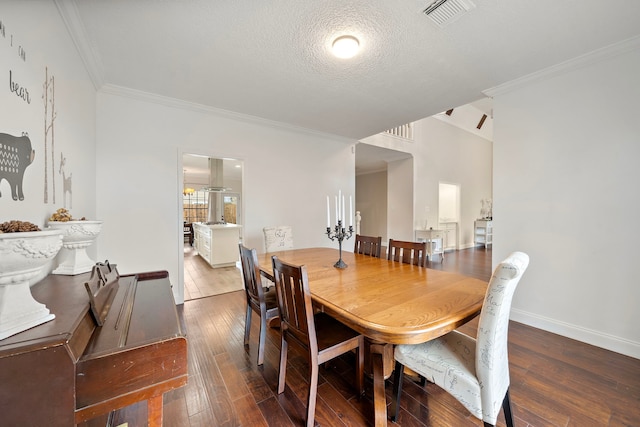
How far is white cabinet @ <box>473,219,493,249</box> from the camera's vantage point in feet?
23.5

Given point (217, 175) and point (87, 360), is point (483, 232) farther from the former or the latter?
point (87, 360)

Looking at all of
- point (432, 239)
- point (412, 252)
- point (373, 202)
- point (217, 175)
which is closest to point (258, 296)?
point (412, 252)

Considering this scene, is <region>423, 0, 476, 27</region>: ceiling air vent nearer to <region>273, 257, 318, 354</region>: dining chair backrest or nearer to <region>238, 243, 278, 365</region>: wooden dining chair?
<region>273, 257, 318, 354</region>: dining chair backrest

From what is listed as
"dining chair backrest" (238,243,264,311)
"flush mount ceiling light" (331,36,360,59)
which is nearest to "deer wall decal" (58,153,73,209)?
"dining chair backrest" (238,243,264,311)

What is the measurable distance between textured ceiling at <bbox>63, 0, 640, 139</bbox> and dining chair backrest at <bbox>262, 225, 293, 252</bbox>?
1.69 meters

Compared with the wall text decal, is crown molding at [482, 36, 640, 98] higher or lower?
higher

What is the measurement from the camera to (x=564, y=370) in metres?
1.79

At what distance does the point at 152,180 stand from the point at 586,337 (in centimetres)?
483

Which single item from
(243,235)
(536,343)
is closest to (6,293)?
(243,235)

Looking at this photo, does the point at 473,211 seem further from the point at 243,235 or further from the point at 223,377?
the point at 223,377

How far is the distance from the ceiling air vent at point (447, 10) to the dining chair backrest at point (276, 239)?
8.53 feet

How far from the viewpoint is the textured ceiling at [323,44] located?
167 cm

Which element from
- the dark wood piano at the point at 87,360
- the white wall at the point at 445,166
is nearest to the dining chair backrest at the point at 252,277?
the dark wood piano at the point at 87,360

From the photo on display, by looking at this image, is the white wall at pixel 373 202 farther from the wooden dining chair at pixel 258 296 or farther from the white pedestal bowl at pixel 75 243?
the white pedestal bowl at pixel 75 243
